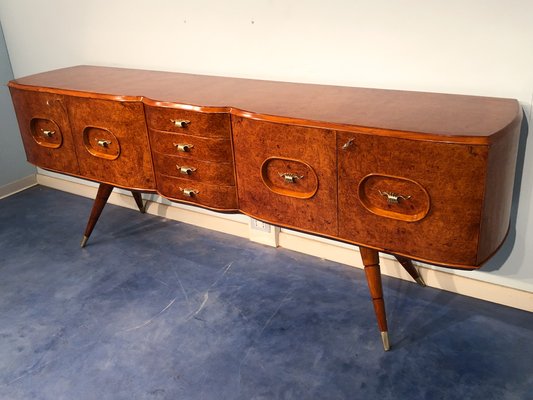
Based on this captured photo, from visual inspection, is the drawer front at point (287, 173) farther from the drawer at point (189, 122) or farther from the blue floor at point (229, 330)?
the blue floor at point (229, 330)

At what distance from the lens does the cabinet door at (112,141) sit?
178 cm

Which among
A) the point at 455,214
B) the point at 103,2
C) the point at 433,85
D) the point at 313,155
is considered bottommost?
the point at 455,214

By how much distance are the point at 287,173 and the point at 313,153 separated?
122 mm

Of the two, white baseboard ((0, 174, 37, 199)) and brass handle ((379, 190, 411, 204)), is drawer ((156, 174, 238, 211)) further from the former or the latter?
white baseboard ((0, 174, 37, 199))

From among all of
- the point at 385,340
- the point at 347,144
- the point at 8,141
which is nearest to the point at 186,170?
the point at 347,144

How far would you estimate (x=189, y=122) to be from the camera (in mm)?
Answer: 1625

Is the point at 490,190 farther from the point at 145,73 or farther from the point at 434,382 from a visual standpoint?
the point at 145,73

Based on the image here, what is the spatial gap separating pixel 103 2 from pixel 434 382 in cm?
190

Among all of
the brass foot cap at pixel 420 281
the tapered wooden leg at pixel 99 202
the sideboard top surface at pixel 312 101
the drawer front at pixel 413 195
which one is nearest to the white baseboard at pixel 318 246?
Result: the brass foot cap at pixel 420 281

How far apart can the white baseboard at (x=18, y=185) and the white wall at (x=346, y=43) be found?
0.86m

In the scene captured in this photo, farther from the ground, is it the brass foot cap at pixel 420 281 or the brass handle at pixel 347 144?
the brass handle at pixel 347 144

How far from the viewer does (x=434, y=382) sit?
1482mm

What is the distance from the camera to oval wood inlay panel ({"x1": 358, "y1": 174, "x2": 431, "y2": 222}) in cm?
134

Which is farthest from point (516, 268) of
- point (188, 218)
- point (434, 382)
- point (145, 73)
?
point (145, 73)
